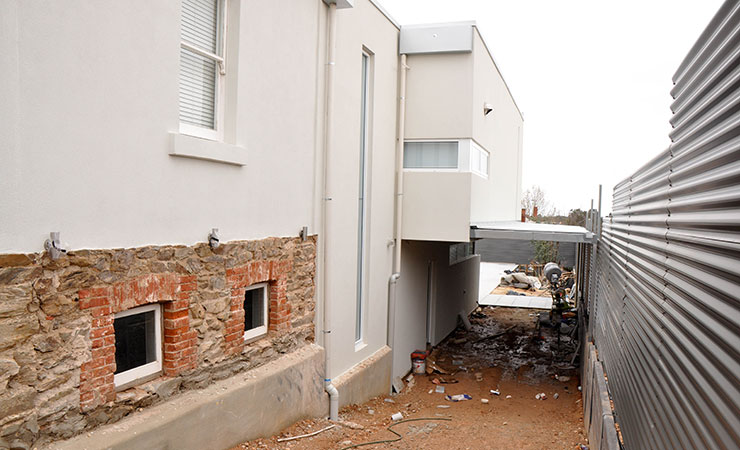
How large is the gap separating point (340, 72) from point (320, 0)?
1.13 m

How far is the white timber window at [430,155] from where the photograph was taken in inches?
445

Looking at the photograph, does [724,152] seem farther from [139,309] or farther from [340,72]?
[340,72]

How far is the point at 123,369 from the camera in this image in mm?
4676

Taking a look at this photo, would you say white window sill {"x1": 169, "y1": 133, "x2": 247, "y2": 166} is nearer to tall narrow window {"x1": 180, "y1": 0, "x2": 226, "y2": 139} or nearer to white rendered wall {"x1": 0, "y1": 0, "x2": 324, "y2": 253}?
white rendered wall {"x1": 0, "y1": 0, "x2": 324, "y2": 253}

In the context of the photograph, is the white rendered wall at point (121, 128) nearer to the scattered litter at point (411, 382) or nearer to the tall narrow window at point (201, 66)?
the tall narrow window at point (201, 66)

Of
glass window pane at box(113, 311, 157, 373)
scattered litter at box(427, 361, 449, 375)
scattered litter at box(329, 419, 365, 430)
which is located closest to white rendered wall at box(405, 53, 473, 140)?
scattered litter at box(427, 361, 449, 375)

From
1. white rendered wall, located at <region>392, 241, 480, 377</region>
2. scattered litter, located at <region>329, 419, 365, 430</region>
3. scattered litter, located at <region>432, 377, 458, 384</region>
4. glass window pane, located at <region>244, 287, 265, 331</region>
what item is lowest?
scattered litter, located at <region>432, 377, 458, 384</region>

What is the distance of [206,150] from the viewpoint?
5324mm

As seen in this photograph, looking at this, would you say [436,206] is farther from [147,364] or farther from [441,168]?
[147,364]

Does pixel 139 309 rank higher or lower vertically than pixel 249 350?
higher

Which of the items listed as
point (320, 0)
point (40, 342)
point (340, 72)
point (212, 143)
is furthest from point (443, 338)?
point (40, 342)

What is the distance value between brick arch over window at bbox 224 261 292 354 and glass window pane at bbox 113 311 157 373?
0.96 meters

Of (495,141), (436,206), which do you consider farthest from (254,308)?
(495,141)

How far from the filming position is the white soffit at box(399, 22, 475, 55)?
11.0 metres
